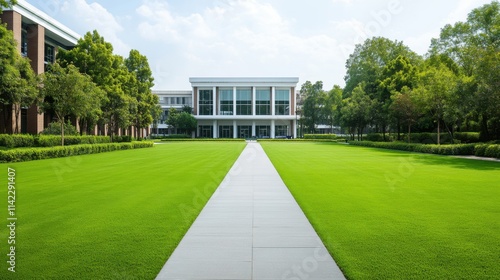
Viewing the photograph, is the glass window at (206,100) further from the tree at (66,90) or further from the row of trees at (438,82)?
the tree at (66,90)

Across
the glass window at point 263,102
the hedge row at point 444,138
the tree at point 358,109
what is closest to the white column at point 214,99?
the glass window at point 263,102

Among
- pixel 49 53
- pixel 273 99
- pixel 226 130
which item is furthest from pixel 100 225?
pixel 226 130

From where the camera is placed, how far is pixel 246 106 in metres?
88.5

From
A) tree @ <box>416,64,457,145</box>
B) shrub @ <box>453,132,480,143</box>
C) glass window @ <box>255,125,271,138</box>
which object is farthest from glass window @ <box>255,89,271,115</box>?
tree @ <box>416,64,457,145</box>

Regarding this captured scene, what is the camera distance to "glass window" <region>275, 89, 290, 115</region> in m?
87.7

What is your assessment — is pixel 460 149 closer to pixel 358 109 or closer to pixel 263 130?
pixel 358 109

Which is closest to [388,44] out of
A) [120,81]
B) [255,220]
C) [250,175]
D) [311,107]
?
[311,107]

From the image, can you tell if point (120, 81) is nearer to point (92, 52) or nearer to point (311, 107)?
point (92, 52)

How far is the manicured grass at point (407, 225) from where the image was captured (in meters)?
4.83

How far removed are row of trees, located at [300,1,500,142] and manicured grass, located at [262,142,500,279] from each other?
51.5ft

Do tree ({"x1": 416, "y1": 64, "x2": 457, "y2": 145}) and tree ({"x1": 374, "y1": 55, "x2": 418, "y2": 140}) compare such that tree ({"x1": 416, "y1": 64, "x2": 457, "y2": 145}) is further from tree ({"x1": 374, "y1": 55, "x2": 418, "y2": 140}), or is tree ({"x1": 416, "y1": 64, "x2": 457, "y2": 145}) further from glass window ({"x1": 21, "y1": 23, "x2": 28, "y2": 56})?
glass window ({"x1": 21, "y1": 23, "x2": 28, "y2": 56})

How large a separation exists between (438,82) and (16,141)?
1373 inches

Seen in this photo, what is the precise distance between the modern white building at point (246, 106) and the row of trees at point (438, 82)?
2086 cm

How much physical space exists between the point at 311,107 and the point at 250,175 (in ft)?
230
